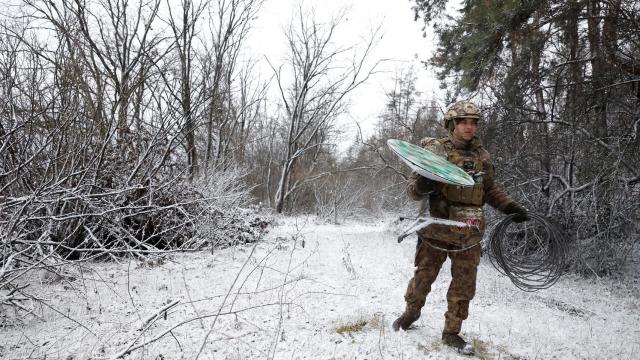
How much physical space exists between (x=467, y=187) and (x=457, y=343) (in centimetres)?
124

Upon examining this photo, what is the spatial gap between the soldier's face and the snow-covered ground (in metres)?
1.71

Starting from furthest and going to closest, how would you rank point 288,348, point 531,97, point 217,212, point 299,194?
1. point 299,194
2. point 217,212
3. point 531,97
4. point 288,348

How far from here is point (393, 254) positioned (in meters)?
7.22

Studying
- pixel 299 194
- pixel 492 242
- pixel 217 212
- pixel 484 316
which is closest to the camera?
pixel 492 242

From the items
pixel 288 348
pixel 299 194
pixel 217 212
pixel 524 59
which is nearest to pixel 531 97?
pixel 524 59

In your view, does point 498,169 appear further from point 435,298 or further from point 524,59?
point 435,298

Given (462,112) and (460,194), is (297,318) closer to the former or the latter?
(460,194)

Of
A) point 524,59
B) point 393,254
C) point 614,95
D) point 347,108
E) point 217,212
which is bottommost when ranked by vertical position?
point 393,254

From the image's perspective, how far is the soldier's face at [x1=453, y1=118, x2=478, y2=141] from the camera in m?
2.95

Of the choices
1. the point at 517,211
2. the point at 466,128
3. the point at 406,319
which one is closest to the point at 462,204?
the point at 517,211

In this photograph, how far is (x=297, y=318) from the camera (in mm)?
3494

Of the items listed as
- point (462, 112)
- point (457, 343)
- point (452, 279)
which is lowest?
point (457, 343)

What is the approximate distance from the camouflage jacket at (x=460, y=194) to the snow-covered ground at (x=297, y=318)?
3.02 ft

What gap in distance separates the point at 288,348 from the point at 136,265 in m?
3.31
